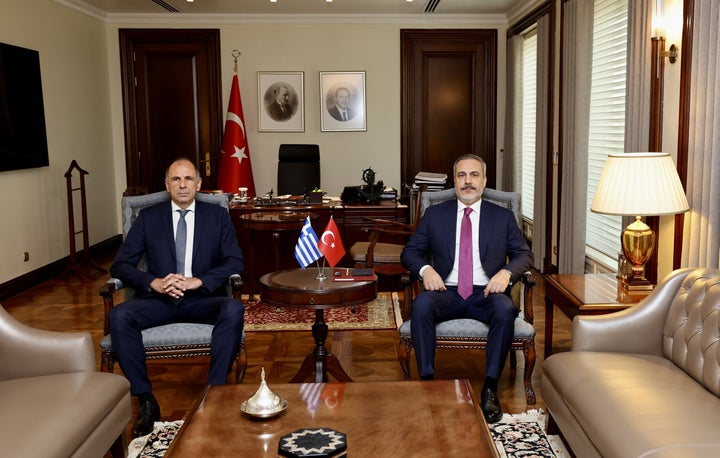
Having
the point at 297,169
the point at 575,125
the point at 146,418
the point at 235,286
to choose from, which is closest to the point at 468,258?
the point at 235,286

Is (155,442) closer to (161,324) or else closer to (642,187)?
(161,324)

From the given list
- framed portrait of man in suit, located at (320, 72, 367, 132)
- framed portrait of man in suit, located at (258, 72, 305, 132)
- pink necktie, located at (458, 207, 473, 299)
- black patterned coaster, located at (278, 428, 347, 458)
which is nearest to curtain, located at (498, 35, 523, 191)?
framed portrait of man in suit, located at (320, 72, 367, 132)

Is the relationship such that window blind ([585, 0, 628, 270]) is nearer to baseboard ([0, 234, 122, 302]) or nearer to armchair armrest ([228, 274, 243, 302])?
armchair armrest ([228, 274, 243, 302])

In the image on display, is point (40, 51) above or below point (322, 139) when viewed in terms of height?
above

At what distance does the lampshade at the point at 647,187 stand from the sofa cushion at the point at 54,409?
7.48ft

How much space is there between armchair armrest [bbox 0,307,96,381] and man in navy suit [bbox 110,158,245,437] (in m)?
0.41

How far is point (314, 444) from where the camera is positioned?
6.74 feet

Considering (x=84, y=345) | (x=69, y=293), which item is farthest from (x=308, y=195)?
(x=84, y=345)

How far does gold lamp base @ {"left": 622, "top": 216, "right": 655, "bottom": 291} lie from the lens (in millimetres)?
3477

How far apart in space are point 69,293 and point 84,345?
3.57 m

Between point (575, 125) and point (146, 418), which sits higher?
point (575, 125)

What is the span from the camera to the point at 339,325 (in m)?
4.84

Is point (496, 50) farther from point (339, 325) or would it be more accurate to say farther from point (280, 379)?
point (280, 379)

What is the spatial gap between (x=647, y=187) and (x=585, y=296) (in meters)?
Result: 0.58
